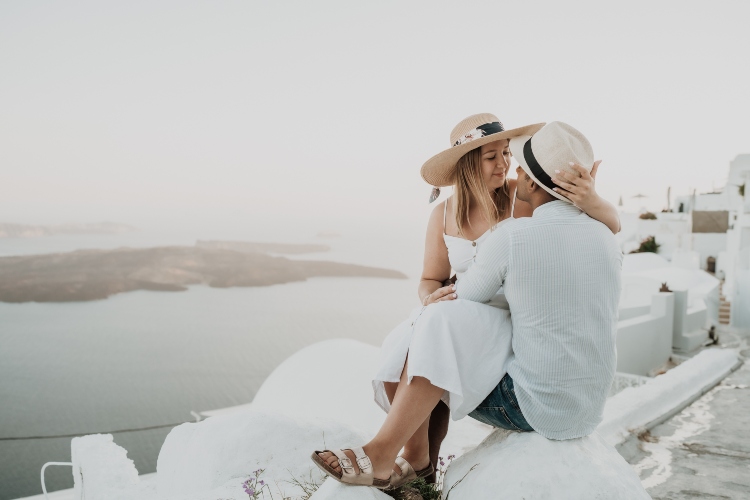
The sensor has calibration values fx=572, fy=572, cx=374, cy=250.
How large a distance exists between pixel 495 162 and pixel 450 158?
179 mm

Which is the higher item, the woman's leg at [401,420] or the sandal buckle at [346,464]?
the woman's leg at [401,420]

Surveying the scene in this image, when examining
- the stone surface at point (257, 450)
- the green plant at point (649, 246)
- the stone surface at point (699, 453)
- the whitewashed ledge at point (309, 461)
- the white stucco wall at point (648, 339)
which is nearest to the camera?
the whitewashed ledge at point (309, 461)

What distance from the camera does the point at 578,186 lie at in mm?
1733

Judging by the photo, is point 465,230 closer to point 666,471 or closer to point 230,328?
point 666,471

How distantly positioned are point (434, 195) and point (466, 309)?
879mm

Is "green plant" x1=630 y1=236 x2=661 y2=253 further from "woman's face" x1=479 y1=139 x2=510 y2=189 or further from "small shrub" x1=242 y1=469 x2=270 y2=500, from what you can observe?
"small shrub" x1=242 y1=469 x2=270 y2=500

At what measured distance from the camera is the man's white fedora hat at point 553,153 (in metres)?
1.74

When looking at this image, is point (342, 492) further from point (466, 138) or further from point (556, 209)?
point (466, 138)


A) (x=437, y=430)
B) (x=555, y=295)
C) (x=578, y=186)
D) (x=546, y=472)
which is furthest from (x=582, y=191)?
(x=437, y=430)

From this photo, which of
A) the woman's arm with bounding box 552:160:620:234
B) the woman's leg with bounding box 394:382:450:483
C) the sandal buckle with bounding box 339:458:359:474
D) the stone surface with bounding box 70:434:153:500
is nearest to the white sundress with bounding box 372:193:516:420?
the woman's leg with bounding box 394:382:450:483

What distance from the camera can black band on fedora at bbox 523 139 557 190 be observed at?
1787 millimetres

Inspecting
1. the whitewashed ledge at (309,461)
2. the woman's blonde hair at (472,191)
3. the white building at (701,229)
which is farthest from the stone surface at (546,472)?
the white building at (701,229)

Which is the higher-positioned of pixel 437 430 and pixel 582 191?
pixel 582 191

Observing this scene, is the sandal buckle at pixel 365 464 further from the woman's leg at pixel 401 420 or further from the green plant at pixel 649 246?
the green plant at pixel 649 246
